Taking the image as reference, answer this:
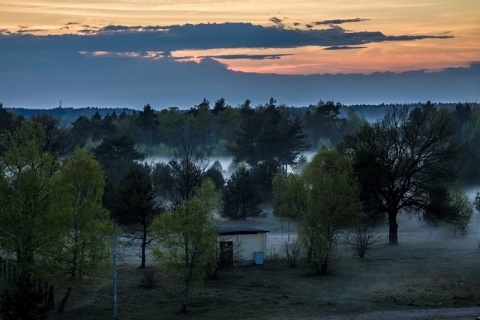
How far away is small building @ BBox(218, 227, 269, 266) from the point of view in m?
58.3

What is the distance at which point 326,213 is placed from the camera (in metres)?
58.4

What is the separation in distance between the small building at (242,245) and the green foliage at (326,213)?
3289 mm

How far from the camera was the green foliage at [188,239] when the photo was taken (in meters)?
46.7

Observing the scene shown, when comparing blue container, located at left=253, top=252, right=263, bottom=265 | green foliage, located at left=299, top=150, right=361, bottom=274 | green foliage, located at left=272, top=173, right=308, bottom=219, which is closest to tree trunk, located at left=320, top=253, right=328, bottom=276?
green foliage, located at left=299, top=150, right=361, bottom=274

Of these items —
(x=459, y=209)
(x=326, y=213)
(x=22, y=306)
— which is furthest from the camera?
(x=459, y=209)

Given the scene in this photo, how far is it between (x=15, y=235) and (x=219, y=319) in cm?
1191

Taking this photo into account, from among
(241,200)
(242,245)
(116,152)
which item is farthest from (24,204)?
(116,152)

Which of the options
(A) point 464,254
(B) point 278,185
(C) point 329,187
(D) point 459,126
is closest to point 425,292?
(C) point 329,187

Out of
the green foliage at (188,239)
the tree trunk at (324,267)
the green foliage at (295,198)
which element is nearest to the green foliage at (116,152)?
the green foliage at (295,198)

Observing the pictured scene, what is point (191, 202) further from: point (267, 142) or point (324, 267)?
point (267, 142)

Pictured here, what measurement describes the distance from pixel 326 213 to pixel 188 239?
1422 centimetres

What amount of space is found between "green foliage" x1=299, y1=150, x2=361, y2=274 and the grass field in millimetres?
1522

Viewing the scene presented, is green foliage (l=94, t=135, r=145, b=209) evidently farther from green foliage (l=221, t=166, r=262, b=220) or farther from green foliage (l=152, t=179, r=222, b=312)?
green foliage (l=152, t=179, r=222, b=312)

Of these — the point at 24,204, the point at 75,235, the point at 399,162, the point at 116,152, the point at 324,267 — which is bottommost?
the point at 324,267
